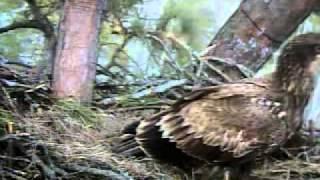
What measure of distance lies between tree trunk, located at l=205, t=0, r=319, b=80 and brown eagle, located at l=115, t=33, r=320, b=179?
2.78 ft

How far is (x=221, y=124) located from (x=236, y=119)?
0.05m

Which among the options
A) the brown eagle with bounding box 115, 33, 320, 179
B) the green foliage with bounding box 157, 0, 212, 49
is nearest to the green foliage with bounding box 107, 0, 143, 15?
the green foliage with bounding box 157, 0, 212, 49

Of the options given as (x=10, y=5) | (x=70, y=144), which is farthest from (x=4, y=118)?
(x=10, y=5)

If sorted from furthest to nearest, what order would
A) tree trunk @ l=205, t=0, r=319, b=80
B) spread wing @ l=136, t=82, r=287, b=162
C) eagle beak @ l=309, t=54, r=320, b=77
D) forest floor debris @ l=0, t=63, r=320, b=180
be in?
1. tree trunk @ l=205, t=0, r=319, b=80
2. eagle beak @ l=309, t=54, r=320, b=77
3. spread wing @ l=136, t=82, r=287, b=162
4. forest floor debris @ l=0, t=63, r=320, b=180

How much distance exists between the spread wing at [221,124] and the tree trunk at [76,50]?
1.25ft

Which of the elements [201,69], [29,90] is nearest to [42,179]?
[29,90]

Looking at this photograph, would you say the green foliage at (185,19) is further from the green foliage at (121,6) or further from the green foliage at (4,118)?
the green foliage at (4,118)

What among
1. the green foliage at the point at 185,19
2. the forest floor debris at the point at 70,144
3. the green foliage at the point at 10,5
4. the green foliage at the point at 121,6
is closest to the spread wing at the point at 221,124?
the forest floor debris at the point at 70,144

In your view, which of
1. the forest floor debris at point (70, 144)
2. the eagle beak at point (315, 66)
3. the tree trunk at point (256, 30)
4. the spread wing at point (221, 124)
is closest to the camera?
the forest floor debris at point (70, 144)

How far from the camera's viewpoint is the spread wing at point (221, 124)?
7.64 ft

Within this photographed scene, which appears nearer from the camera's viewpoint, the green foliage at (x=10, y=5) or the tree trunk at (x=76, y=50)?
the tree trunk at (x=76, y=50)

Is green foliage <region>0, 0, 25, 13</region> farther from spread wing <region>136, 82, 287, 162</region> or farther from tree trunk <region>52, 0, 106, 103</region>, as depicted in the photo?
spread wing <region>136, 82, 287, 162</region>

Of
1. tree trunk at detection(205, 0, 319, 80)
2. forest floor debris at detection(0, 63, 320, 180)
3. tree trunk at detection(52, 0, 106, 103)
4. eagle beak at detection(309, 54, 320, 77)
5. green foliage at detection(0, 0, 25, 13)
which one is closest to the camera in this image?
forest floor debris at detection(0, 63, 320, 180)

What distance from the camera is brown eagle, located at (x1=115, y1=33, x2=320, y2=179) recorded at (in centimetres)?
234
